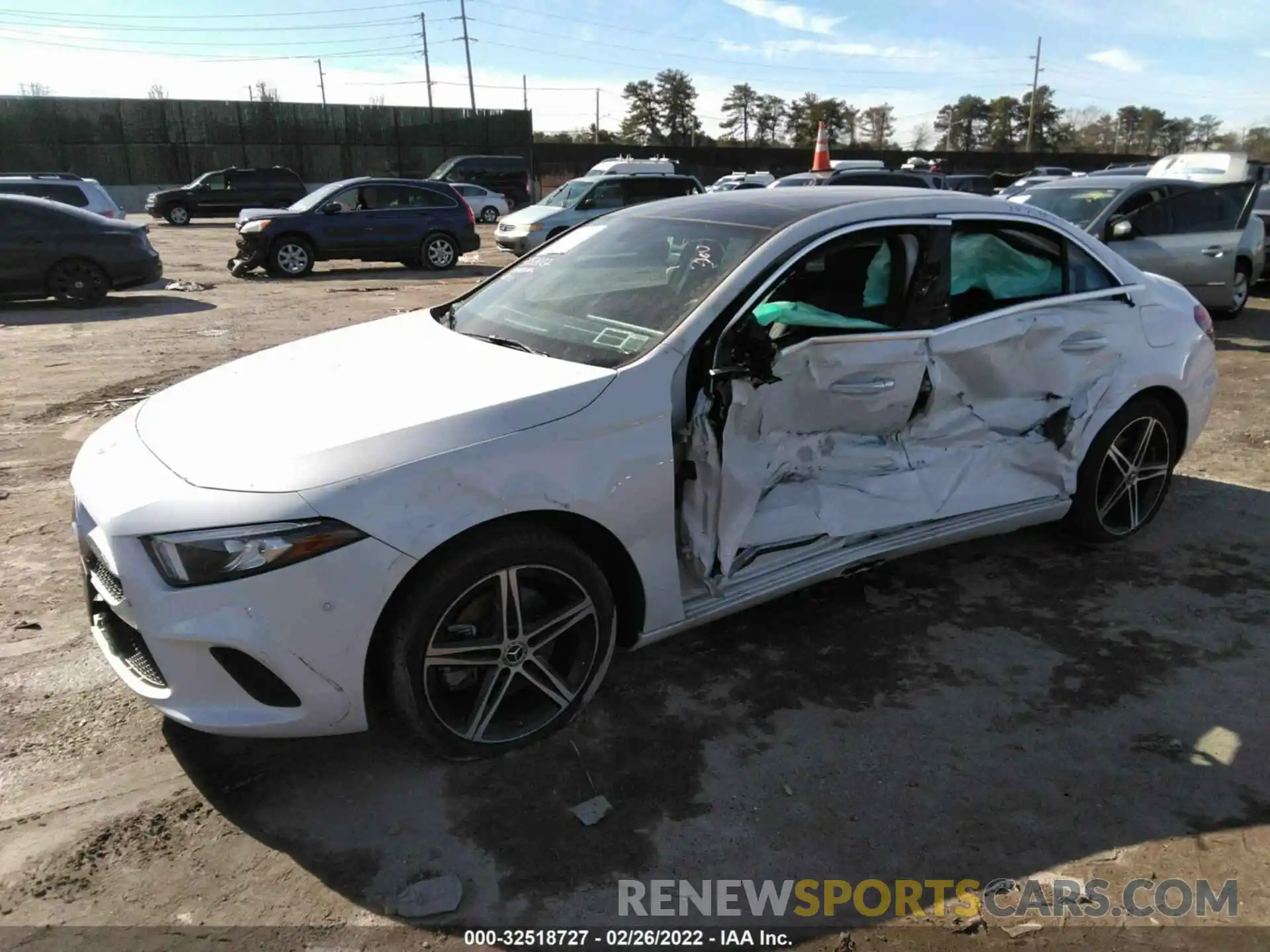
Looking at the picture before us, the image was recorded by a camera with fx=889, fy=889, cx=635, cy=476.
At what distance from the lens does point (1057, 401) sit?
13.4 ft

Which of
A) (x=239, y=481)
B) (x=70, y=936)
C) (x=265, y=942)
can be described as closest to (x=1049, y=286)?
(x=239, y=481)

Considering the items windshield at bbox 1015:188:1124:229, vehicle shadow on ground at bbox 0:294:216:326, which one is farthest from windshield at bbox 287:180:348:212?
windshield at bbox 1015:188:1124:229

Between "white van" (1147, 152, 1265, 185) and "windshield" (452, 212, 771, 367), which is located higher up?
"white van" (1147, 152, 1265, 185)

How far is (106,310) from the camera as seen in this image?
11.8 metres

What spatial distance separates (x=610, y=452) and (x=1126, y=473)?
9.67 ft

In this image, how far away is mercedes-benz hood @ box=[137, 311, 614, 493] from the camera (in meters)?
2.50

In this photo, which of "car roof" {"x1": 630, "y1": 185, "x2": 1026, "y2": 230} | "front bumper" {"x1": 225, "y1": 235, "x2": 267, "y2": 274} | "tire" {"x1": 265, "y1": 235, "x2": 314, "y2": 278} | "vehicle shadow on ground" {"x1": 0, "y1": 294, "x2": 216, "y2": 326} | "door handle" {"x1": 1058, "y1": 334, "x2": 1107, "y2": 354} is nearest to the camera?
"car roof" {"x1": 630, "y1": 185, "x2": 1026, "y2": 230}

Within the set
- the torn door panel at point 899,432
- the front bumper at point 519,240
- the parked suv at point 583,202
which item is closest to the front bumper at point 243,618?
the torn door panel at point 899,432

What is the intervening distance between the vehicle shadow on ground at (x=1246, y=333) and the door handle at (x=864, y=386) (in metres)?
7.73

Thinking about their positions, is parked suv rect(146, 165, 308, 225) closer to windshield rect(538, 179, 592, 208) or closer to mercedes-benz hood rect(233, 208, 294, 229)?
mercedes-benz hood rect(233, 208, 294, 229)

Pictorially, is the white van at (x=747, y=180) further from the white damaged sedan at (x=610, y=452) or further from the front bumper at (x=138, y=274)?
the white damaged sedan at (x=610, y=452)

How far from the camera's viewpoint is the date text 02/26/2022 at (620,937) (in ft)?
7.21

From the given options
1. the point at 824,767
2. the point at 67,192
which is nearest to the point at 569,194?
the point at 67,192

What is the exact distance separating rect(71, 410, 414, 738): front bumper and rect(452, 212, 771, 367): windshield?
1.12m
